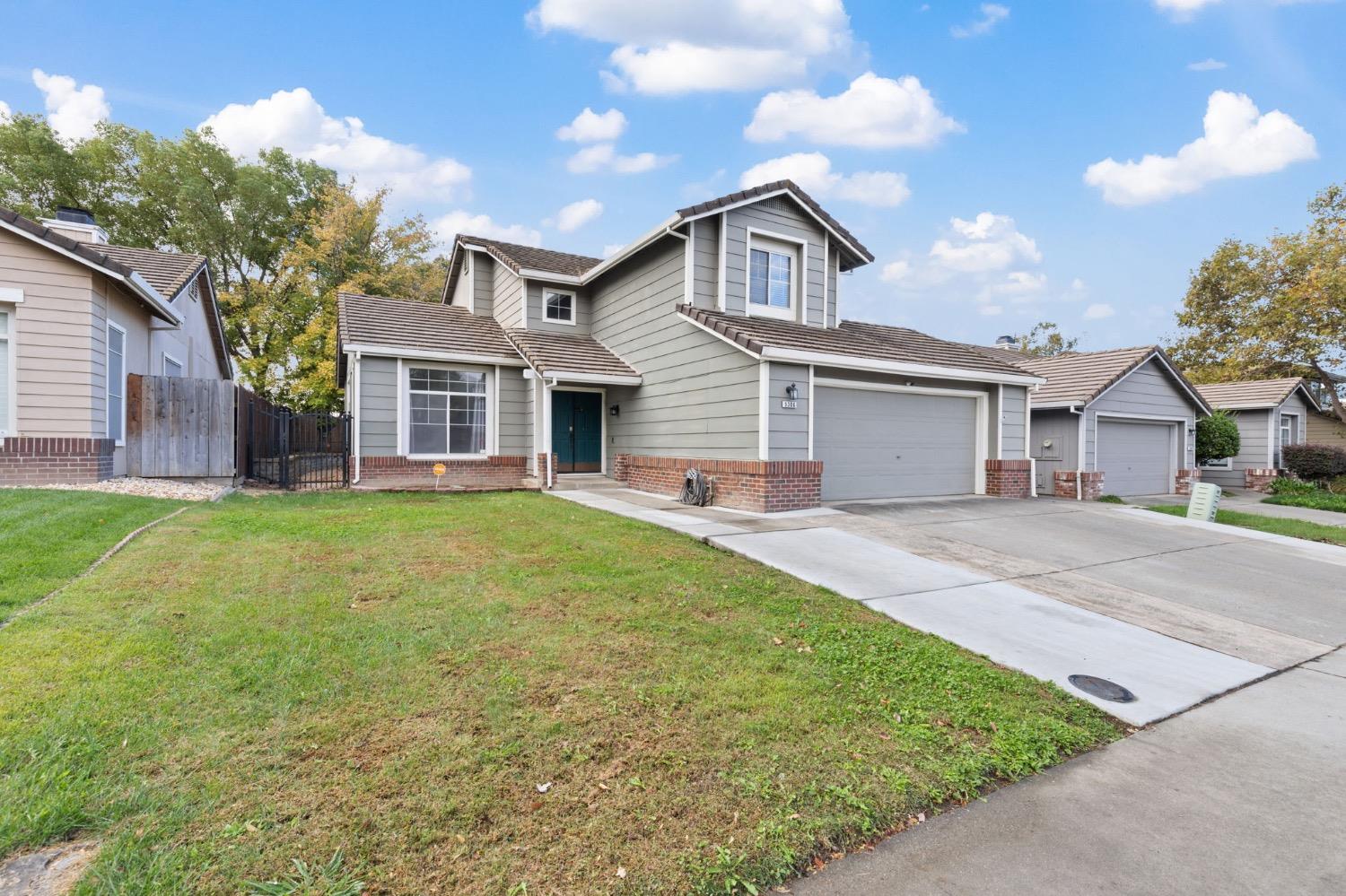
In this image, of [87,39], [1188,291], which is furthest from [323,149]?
[1188,291]

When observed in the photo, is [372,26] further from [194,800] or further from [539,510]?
[194,800]

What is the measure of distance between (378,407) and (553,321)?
15.4 ft

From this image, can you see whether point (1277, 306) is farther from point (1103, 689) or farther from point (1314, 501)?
point (1103, 689)

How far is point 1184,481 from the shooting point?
17.6 m

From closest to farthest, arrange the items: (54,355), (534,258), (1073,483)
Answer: (54,355) → (1073,483) → (534,258)

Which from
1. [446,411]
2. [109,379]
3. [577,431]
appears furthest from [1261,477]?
[109,379]

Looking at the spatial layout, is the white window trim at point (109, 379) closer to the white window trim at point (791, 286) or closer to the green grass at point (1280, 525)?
the white window trim at point (791, 286)

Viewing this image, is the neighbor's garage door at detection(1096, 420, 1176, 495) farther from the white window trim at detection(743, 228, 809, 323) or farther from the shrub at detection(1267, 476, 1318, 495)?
the white window trim at detection(743, 228, 809, 323)

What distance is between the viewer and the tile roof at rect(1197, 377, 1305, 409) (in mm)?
20609

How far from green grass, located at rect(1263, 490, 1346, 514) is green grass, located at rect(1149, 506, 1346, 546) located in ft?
13.0

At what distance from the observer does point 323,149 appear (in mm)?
27984

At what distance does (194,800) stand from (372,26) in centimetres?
1462

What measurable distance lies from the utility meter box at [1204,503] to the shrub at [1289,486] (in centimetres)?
1030

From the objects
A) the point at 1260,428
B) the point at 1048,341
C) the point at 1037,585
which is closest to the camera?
the point at 1037,585
